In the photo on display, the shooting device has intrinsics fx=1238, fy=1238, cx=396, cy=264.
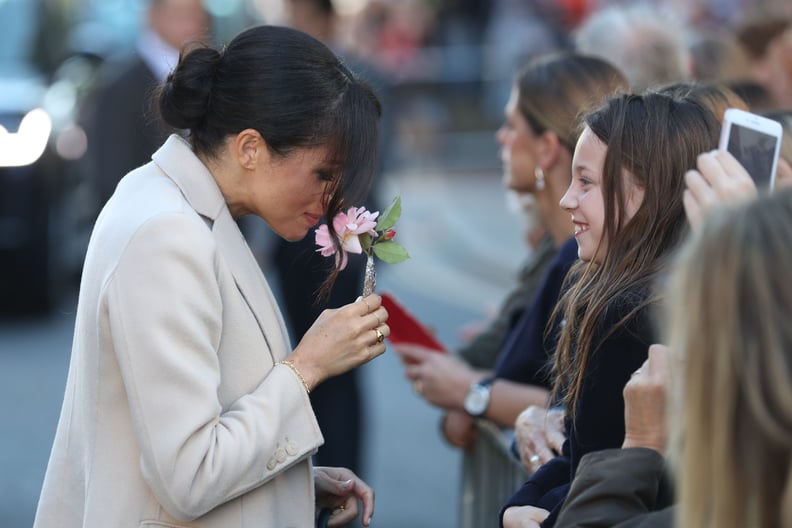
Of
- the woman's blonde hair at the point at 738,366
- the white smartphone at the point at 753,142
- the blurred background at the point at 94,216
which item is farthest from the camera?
the blurred background at the point at 94,216

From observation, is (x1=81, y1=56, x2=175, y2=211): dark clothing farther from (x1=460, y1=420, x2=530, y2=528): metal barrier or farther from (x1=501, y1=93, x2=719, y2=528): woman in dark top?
(x1=501, y1=93, x2=719, y2=528): woman in dark top

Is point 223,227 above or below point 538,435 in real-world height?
above

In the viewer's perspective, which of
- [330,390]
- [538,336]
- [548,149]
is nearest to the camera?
[538,336]

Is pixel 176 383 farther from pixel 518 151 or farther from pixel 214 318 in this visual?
pixel 518 151

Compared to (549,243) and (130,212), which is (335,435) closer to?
(549,243)

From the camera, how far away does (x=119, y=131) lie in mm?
5500

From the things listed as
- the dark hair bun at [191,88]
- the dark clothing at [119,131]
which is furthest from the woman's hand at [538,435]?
the dark clothing at [119,131]

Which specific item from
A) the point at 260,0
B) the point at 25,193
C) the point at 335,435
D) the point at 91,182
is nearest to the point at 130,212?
the point at 335,435

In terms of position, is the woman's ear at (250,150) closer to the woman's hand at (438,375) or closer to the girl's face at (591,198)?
the girl's face at (591,198)

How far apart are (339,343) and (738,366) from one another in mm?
1024

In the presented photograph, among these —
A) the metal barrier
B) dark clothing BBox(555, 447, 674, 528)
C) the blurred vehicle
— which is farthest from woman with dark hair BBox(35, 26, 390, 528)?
the blurred vehicle

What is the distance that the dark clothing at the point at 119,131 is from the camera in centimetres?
546

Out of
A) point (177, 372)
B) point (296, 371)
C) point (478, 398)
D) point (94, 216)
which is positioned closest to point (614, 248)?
point (296, 371)

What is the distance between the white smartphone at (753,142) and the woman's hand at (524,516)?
0.83 meters
